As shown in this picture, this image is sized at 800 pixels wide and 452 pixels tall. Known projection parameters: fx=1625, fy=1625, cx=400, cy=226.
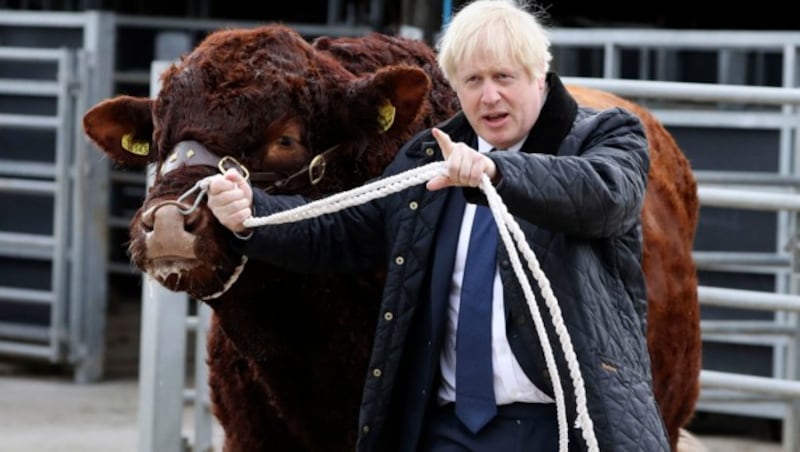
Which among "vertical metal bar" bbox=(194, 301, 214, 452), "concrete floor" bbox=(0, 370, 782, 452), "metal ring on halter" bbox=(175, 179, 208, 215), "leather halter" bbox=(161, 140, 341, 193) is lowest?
"concrete floor" bbox=(0, 370, 782, 452)

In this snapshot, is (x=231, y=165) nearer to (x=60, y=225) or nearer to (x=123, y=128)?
(x=123, y=128)

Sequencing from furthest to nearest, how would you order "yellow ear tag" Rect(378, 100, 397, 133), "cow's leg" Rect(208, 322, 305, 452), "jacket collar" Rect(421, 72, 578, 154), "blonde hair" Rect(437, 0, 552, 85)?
"cow's leg" Rect(208, 322, 305, 452)
"yellow ear tag" Rect(378, 100, 397, 133)
"jacket collar" Rect(421, 72, 578, 154)
"blonde hair" Rect(437, 0, 552, 85)

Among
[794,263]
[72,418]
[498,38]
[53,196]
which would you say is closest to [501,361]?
[498,38]

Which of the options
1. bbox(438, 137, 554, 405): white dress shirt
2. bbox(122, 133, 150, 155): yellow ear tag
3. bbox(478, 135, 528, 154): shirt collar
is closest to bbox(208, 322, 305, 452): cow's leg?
bbox(122, 133, 150, 155): yellow ear tag

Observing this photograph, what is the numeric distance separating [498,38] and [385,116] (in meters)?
0.91

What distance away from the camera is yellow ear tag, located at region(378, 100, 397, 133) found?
449 centimetres

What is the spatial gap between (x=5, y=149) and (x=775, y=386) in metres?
5.56

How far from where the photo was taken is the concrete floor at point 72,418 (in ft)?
27.1

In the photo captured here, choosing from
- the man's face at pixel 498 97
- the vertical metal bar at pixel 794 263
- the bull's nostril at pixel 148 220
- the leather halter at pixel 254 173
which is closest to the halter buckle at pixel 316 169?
the leather halter at pixel 254 173

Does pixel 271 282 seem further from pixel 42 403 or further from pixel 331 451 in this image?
pixel 42 403

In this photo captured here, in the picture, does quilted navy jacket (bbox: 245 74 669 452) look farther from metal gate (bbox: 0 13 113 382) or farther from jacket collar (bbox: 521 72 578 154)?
metal gate (bbox: 0 13 113 382)

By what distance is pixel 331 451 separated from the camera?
471cm

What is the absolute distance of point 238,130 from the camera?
13.8 feet

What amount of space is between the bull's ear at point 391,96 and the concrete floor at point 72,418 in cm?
316
